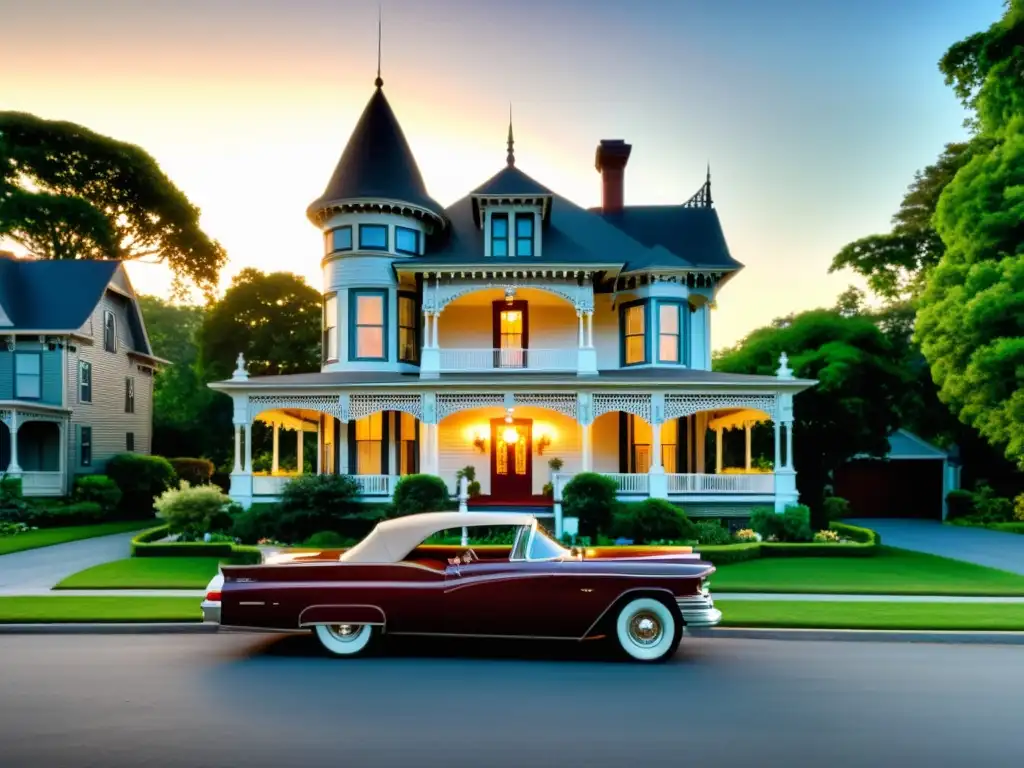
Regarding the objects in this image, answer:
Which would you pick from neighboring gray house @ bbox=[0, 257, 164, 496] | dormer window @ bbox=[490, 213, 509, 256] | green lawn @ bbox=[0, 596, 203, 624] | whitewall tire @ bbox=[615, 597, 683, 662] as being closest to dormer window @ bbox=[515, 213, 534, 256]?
dormer window @ bbox=[490, 213, 509, 256]

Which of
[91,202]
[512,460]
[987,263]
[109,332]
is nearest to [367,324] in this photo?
[512,460]

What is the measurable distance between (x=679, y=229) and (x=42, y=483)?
2324 centimetres

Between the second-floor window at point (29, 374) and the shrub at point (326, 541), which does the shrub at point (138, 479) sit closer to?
the second-floor window at point (29, 374)

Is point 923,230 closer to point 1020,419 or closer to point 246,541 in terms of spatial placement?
point 1020,419

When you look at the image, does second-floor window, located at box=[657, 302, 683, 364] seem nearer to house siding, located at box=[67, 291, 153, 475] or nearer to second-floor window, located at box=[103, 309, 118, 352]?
house siding, located at box=[67, 291, 153, 475]

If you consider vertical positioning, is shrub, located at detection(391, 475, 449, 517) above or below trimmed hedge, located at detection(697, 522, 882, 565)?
above

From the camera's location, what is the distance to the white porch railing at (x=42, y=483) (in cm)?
2784

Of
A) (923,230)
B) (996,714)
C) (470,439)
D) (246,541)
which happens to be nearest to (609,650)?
(996,714)

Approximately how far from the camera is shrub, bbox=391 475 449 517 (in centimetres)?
1939

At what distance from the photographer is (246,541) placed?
19594 millimetres

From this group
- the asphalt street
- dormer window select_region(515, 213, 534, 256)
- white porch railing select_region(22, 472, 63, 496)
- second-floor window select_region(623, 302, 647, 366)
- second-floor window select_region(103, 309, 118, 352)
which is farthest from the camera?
second-floor window select_region(103, 309, 118, 352)

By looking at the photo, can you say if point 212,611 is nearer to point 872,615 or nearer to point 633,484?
point 872,615

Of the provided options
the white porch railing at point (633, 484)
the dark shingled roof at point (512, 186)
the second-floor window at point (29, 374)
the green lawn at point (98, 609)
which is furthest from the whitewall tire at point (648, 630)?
the second-floor window at point (29, 374)

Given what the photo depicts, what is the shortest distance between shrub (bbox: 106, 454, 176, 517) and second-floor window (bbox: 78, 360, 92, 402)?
8.74 ft
